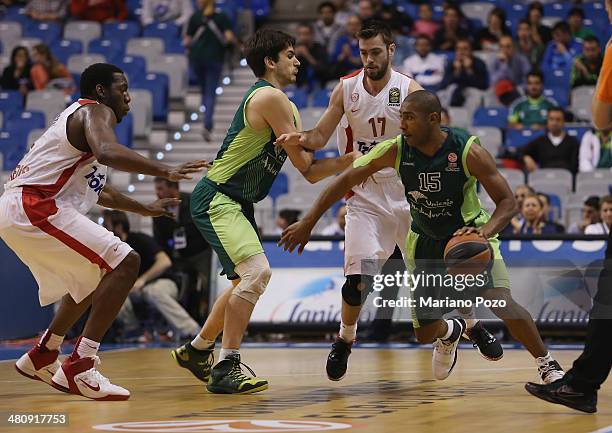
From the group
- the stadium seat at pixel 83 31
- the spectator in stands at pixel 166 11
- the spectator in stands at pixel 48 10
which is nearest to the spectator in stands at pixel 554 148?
the spectator in stands at pixel 166 11

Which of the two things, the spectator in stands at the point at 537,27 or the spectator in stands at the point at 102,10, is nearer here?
the spectator in stands at the point at 537,27

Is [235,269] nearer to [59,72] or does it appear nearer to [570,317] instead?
[570,317]

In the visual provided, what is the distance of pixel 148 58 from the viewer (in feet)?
61.5

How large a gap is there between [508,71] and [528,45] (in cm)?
59

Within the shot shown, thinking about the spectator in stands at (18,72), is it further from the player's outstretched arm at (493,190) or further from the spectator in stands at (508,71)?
the player's outstretched arm at (493,190)

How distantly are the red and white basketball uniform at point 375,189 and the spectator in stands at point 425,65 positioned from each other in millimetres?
8165

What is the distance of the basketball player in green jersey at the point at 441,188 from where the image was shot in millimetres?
7188

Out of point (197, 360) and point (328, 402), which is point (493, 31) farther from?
point (328, 402)

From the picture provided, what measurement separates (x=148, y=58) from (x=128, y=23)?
1.30 m

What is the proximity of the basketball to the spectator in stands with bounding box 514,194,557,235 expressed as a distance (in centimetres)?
Answer: 593

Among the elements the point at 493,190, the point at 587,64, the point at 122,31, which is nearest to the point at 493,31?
the point at 587,64

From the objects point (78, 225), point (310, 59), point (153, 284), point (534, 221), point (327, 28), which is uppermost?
point (327, 28)

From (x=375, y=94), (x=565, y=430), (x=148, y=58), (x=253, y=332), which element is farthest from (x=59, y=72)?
(x=565, y=430)

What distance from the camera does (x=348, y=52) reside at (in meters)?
17.3
